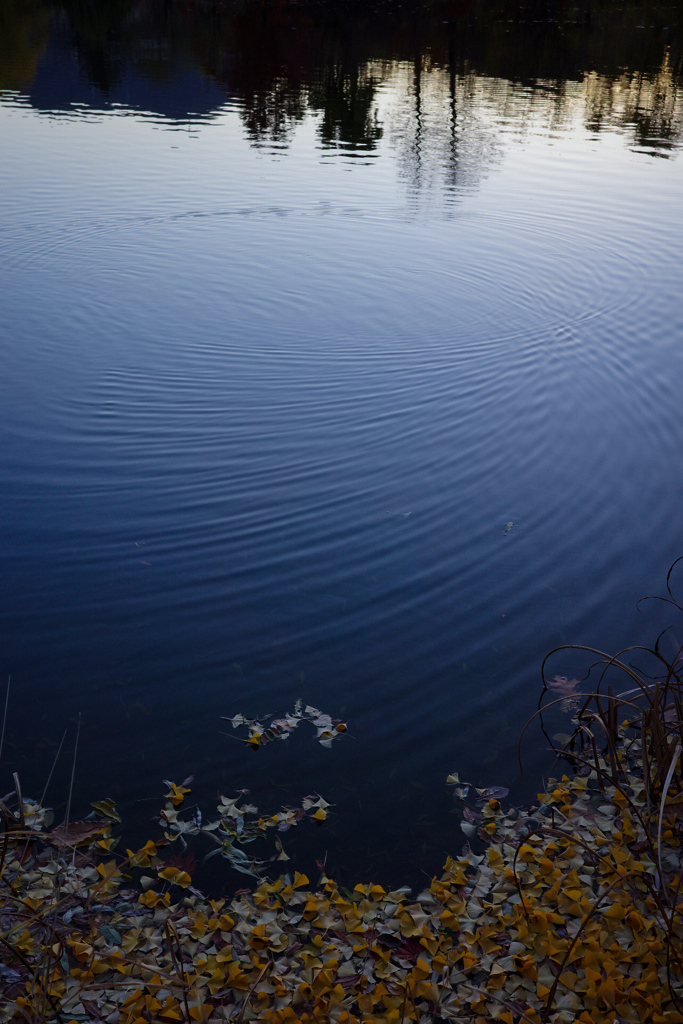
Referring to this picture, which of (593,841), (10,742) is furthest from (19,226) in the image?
(593,841)

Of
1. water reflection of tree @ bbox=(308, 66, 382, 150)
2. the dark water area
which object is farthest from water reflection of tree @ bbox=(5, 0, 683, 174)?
the dark water area

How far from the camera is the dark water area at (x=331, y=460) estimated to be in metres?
4.38

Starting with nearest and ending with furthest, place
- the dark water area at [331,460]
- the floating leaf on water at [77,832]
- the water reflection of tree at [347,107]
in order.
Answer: the floating leaf on water at [77,832], the dark water area at [331,460], the water reflection of tree at [347,107]

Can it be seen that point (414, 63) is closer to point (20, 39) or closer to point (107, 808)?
point (20, 39)

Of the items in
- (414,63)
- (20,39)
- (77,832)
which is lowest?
(77,832)

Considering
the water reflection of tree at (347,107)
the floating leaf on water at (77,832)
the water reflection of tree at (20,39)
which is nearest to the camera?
the floating leaf on water at (77,832)

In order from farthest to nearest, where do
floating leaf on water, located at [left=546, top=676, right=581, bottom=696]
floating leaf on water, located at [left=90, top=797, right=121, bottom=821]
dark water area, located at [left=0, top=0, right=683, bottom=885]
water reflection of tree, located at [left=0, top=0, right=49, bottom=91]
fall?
water reflection of tree, located at [left=0, top=0, right=49, bottom=91] < floating leaf on water, located at [left=546, top=676, right=581, bottom=696] < dark water area, located at [left=0, top=0, right=683, bottom=885] < floating leaf on water, located at [left=90, top=797, right=121, bottom=821]

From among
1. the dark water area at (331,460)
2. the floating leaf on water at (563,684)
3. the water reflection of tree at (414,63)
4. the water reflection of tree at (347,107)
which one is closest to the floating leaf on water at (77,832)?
the dark water area at (331,460)

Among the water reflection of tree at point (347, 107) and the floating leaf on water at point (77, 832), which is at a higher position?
the water reflection of tree at point (347, 107)

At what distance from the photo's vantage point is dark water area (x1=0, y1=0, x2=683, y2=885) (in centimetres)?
438

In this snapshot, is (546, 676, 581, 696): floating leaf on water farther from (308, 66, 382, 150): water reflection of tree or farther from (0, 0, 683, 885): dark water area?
(308, 66, 382, 150): water reflection of tree

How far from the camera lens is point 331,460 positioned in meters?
7.30

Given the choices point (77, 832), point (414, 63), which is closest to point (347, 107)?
point (414, 63)

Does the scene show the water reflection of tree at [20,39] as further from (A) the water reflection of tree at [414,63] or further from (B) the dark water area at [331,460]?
(B) the dark water area at [331,460]
